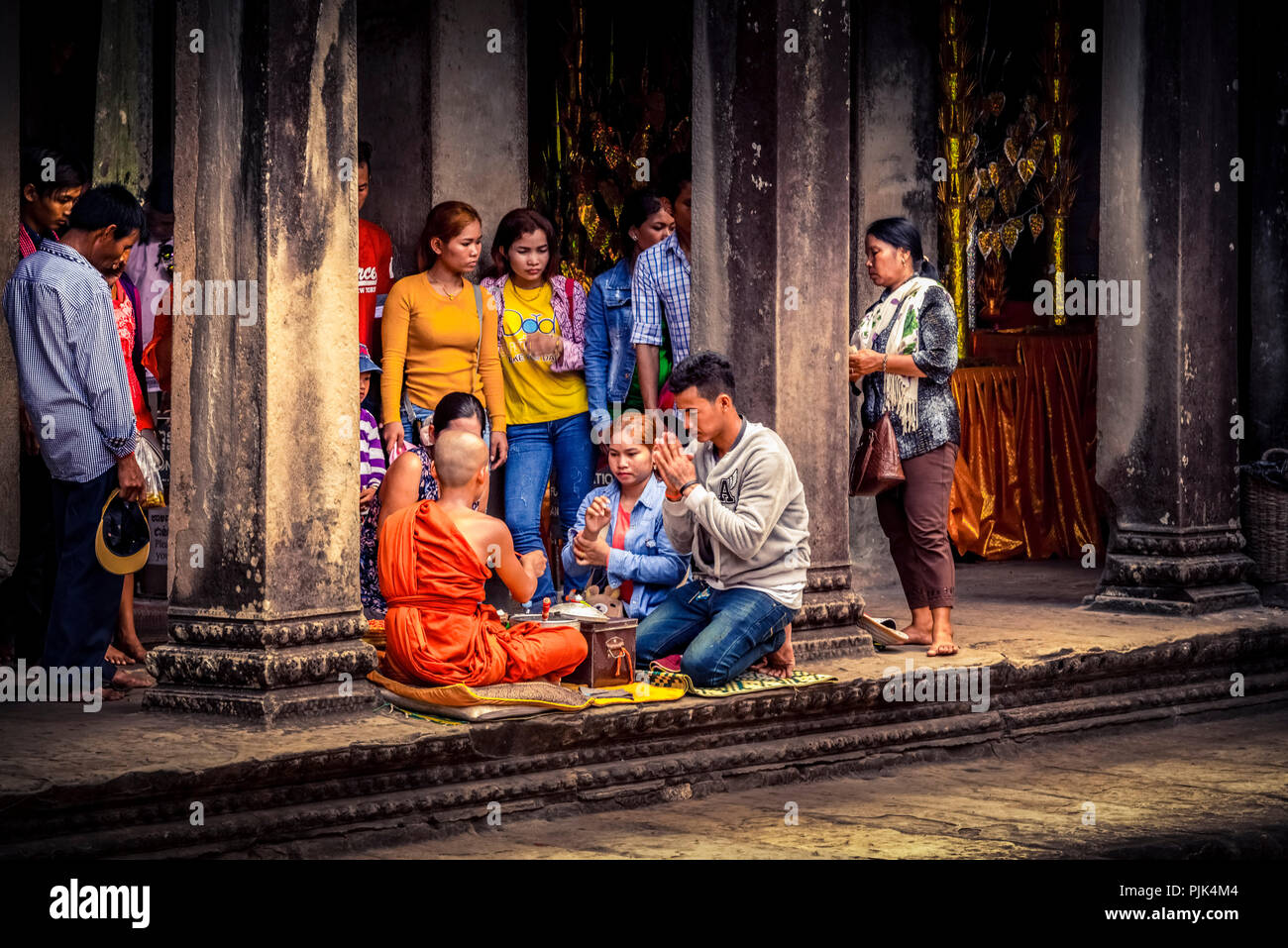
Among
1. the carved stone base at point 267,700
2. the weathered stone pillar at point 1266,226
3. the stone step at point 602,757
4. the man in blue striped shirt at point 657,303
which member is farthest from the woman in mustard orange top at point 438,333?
the weathered stone pillar at point 1266,226

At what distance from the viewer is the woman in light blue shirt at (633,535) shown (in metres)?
7.06

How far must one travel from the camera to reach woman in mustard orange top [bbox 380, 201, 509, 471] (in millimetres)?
7773

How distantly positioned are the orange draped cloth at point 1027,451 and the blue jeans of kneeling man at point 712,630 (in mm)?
4289

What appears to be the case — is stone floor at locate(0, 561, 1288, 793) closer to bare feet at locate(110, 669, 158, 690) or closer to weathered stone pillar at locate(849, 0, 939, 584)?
bare feet at locate(110, 669, 158, 690)

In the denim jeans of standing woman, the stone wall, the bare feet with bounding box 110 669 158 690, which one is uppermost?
the stone wall

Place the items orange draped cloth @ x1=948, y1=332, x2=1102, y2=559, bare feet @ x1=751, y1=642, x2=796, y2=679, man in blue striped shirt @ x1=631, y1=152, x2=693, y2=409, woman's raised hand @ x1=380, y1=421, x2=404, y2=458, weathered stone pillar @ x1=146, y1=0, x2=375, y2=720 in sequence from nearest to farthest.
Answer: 1. weathered stone pillar @ x1=146, y1=0, x2=375, y2=720
2. bare feet @ x1=751, y1=642, x2=796, y2=679
3. woman's raised hand @ x1=380, y1=421, x2=404, y2=458
4. man in blue striped shirt @ x1=631, y1=152, x2=693, y2=409
5. orange draped cloth @ x1=948, y1=332, x2=1102, y2=559

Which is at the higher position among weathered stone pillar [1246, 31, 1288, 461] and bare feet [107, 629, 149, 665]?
weathered stone pillar [1246, 31, 1288, 461]

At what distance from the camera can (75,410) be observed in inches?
255

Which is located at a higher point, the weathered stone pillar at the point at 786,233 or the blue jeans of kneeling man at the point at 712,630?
the weathered stone pillar at the point at 786,233

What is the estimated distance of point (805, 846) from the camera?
582cm

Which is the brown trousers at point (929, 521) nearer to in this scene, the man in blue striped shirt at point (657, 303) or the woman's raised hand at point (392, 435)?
A: the man in blue striped shirt at point (657, 303)

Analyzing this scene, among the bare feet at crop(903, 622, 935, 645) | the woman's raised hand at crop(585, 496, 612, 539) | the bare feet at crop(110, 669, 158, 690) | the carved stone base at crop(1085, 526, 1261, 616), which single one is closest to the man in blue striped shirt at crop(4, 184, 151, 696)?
the bare feet at crop(110, 669, 158, 690)

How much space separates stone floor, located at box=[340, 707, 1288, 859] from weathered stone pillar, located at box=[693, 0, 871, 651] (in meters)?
0.85

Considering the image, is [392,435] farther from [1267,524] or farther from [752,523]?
[1267,524]
